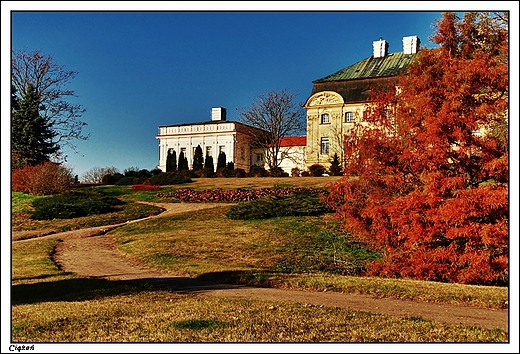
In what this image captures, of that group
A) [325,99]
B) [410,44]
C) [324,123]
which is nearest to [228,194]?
[324,123]

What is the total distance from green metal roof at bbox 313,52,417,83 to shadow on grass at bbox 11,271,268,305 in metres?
37.5

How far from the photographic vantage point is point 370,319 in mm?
6781

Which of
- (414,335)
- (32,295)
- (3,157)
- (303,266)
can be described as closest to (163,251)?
(303,266)

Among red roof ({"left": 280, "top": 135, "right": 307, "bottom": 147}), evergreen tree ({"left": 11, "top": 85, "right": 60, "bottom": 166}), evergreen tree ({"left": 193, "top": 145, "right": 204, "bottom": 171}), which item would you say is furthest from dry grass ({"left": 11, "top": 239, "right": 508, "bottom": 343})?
red roof ({"left": 280, "top": 135, "right": 307, "bottom": 147})

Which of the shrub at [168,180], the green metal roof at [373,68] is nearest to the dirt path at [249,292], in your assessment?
the shrub at [168,180]

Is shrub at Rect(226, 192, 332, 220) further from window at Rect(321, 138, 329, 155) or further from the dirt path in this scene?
window at Rect(321, 138, 329, 155)

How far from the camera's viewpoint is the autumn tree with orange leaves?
11438 millimetres

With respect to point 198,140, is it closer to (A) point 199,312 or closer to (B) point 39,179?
(B) point 39,179

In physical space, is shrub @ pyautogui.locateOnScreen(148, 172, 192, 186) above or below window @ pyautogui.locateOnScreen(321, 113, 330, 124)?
below

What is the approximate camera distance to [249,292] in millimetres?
9156

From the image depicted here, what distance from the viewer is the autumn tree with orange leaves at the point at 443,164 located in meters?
11.4

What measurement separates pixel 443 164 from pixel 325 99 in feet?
125

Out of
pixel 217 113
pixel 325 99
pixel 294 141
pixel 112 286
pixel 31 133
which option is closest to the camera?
pixel 112 286

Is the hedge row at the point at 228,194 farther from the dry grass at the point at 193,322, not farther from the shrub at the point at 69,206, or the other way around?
the dry grass at the point at 193,322
